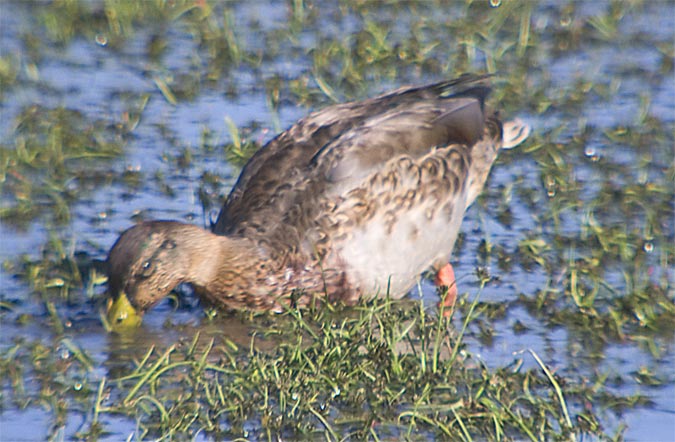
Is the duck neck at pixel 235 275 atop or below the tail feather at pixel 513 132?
below

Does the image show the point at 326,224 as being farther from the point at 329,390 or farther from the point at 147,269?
the point at 329,390

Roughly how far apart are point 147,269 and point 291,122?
3.36m

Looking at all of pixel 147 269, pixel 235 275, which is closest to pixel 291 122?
pixel 235 275

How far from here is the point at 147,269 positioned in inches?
257

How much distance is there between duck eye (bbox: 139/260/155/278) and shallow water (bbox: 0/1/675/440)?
30 centimetres

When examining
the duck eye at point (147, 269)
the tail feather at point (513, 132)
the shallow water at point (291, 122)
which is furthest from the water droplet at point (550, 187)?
the duck eye at point (147, 269)

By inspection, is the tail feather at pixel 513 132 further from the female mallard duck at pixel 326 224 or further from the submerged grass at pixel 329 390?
the submerged grass at pixel 329 390

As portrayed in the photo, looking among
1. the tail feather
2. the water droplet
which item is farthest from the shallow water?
the tail feather

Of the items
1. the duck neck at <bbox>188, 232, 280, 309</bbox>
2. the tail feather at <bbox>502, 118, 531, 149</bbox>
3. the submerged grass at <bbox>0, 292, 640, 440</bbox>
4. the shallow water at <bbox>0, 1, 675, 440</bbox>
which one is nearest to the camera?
the submerged grass at <bbox>0, 292, 640, 440</bbox>

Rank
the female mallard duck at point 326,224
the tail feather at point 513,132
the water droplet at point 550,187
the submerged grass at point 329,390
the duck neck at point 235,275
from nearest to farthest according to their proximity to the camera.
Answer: the submerged grass at point 329,390 < the female mallard duck at point 326,224 < the duck neck at point 235,275 < the tail feather at point 513,132 < the water droplet at point 550,187

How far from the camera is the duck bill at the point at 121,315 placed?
659 centimetres

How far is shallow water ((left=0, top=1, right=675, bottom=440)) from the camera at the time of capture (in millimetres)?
6504

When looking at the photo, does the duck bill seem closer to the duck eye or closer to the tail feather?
the duck eye

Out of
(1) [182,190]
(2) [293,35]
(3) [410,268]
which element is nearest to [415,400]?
(3) [410,268]
